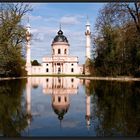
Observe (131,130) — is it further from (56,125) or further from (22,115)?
(22,115)

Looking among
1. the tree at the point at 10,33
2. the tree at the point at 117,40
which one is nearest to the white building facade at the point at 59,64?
the tree at the point at 117,40

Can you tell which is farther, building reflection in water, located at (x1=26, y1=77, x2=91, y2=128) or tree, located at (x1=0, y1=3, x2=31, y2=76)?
tree, located at (x1=0, y1=3, x2=31, y2=76)

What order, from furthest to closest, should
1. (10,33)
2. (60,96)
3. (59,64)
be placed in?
(59,64) < (10,33) < (60,96)

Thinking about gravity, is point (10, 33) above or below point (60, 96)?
above

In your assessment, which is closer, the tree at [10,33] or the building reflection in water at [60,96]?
the building reflection in water at [60,96]

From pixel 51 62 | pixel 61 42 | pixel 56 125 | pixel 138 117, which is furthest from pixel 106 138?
pixel 51 62

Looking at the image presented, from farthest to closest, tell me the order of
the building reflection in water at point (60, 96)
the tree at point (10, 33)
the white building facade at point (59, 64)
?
the white building facade at point (59, 64)
the tree at point (10, 33)
the building reflection in water at point (60, 96)

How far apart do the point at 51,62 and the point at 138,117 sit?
107 m

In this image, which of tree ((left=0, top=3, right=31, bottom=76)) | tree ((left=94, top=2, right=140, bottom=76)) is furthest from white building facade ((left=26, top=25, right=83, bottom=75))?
tree ((left=0, top=3, right=31, bottom=76))

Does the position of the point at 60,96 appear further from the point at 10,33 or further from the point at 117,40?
the point at 117,40

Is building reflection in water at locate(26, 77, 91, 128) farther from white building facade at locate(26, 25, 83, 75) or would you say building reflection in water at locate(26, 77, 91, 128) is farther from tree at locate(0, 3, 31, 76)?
white building facade at locate(26, 25, 83, 75)

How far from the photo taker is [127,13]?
3212 cm

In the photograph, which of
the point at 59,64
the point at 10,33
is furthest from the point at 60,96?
the point at 59,64

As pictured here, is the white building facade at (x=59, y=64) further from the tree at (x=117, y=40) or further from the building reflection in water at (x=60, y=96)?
the building reflection in water at (x=60, y=96)
